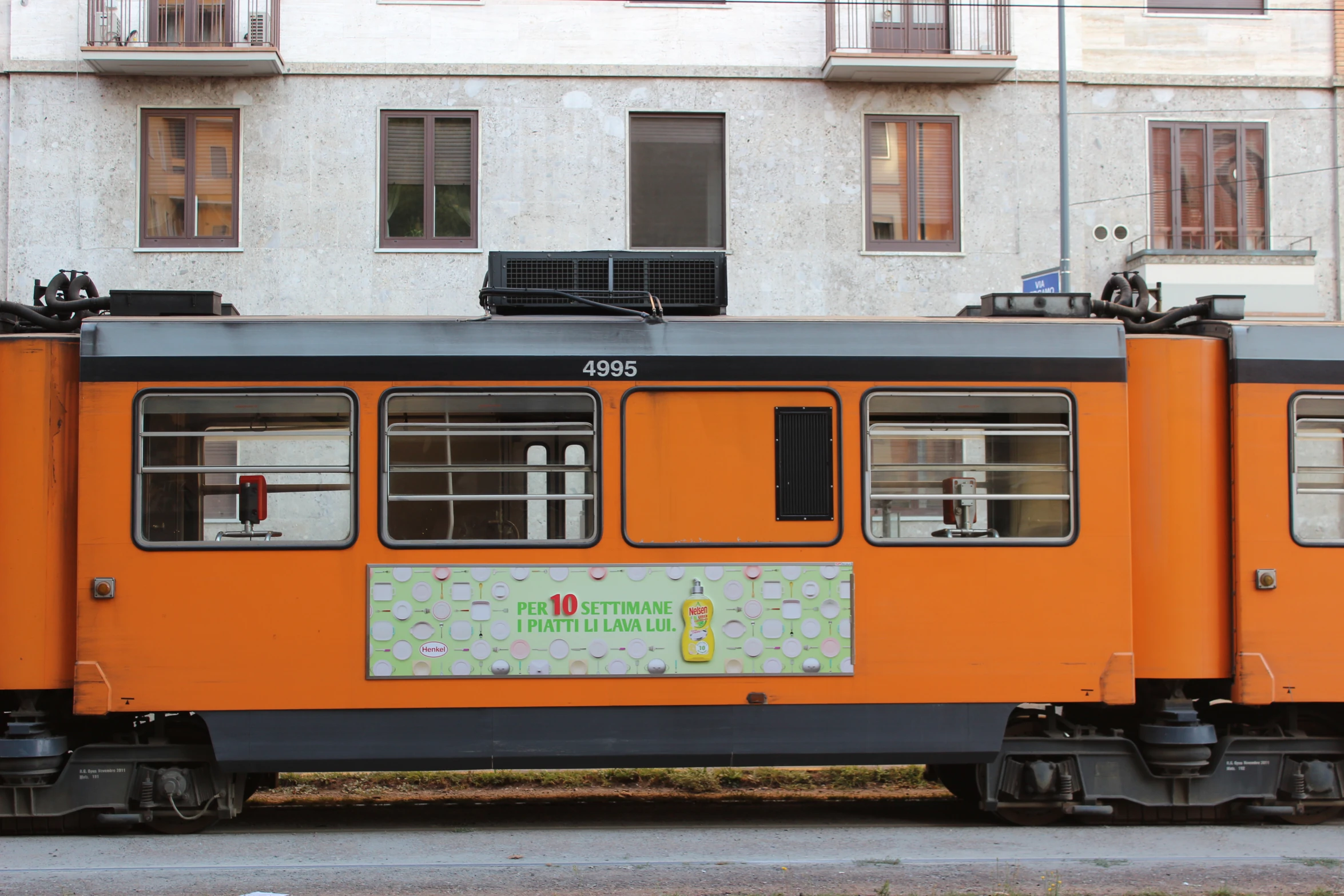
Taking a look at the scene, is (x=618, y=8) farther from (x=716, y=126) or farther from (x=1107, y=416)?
(x=1107, y=416)

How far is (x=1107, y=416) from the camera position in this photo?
755 cm

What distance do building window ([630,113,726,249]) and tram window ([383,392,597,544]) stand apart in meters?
10.2

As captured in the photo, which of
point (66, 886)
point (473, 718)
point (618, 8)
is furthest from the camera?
point (618, 8)

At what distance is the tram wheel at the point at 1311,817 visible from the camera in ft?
25.6

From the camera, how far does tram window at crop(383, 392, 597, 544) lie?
7.30m

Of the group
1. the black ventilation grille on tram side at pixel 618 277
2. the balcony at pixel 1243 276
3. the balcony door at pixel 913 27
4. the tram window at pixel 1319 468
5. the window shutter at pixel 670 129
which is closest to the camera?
the tram window at pixel 1319 468

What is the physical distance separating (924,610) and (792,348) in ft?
5.79

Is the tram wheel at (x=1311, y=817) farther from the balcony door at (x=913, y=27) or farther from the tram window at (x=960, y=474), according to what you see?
the balcony door at (x=913, y=27)

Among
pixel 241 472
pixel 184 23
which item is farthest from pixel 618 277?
pixel 184 23

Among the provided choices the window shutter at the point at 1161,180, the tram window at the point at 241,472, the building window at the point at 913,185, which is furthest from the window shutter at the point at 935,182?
the tram window at the point at 241,472

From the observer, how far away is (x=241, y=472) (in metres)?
7.26

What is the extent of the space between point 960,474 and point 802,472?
97cm

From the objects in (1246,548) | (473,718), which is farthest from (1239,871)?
(473,718)

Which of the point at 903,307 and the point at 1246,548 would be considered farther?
the point at 903,307
